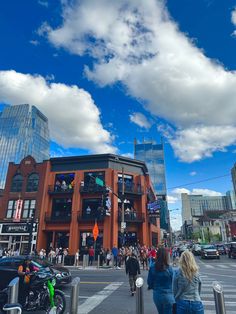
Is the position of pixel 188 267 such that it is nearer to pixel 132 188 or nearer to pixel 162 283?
pixel 162 283

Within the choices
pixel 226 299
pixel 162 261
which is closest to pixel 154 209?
pixel 226 299

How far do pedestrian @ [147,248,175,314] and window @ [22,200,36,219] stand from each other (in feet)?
102

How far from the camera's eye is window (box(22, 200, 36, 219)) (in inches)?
1315

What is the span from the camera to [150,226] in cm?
3703

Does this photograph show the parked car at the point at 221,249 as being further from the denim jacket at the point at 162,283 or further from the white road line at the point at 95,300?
the denim jacket at the point at 162,283

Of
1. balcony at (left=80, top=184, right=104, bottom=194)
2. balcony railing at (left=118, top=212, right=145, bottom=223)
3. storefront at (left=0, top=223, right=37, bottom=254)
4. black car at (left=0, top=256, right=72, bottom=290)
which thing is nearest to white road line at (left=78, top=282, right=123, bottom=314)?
black car at (left=0, top=256, right=72, bottom=290)

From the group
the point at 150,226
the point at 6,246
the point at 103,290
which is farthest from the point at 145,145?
the point at 103,290

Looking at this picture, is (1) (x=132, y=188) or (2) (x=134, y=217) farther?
(1) (x=132, y=188)

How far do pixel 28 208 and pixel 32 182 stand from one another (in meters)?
3.55

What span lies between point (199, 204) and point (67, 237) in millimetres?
178098

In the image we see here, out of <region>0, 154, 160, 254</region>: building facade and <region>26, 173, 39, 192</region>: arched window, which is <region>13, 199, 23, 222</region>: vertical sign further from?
<region>26, 173, 39, 192</region>: arched window

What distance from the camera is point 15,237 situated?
3278cm

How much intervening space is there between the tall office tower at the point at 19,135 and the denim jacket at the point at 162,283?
11219 cm

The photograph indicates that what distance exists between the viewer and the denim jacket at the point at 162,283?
4535 millimetres
